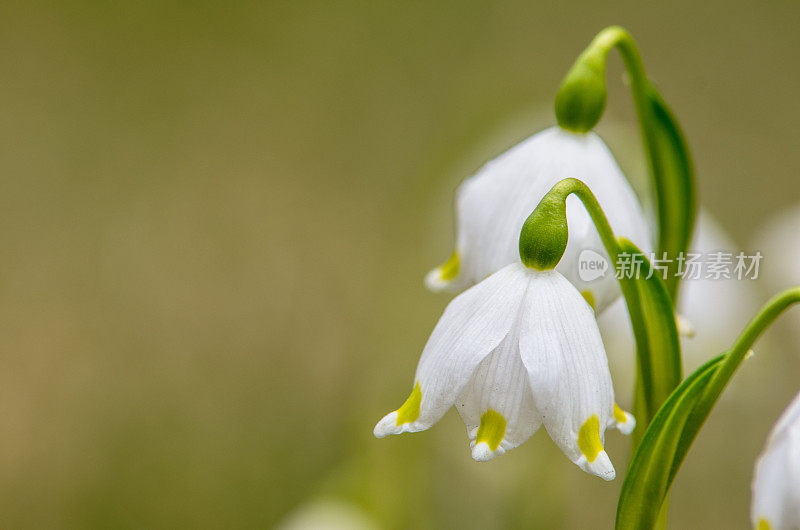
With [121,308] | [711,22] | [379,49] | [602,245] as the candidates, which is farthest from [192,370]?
[711,22]

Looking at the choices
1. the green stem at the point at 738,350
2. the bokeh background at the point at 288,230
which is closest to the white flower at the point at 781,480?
the green stem at the point at 738,350

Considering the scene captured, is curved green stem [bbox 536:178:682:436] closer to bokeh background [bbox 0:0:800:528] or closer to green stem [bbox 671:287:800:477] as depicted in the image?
green stem [bbox 671:287:800:477]

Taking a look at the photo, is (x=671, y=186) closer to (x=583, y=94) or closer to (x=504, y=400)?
(x=583, y=94)

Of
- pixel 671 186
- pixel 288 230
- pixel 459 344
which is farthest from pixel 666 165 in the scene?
pixel 288 230

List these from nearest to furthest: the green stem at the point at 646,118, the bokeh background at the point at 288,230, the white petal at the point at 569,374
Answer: the white petal at the point at 569,374 → the green stem at the point at 646,118 → the bokeh background at the point at 288,230

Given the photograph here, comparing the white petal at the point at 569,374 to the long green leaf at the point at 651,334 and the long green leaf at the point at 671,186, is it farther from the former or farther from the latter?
the long green leaf at the point at 671,186

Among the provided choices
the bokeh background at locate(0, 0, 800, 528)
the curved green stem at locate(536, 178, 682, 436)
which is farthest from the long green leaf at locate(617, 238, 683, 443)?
the bokeh background at locate(0, 0, 800, 528)
